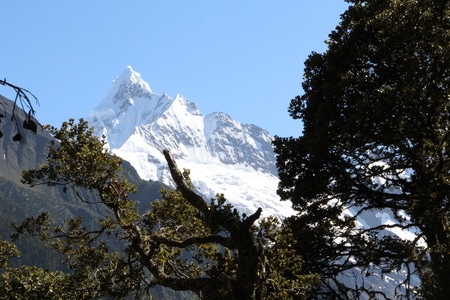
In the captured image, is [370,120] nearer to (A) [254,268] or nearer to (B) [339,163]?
(B) [339,163]

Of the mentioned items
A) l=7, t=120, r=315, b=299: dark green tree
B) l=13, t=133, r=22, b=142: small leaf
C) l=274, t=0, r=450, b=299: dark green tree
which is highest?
l=274, t=0, r=450, b=299: dark green tree

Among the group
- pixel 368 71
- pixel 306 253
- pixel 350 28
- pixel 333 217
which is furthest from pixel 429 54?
pixel 306 253

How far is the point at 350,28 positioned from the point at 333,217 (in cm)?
733

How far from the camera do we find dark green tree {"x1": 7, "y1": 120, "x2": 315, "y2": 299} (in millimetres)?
8594

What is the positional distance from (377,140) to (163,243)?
9099 millimetres

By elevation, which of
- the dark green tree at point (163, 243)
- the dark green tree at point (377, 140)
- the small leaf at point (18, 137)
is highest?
the dark green tree at point (377, 140)

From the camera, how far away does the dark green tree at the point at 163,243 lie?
8.59m

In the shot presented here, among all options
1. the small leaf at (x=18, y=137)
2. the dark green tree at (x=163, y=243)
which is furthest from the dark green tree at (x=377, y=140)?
the small leaf at (x=18, y=137)

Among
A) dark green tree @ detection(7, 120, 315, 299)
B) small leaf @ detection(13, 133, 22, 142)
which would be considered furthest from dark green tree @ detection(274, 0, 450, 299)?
small leaf @ detection(13, 133, 22, 142)

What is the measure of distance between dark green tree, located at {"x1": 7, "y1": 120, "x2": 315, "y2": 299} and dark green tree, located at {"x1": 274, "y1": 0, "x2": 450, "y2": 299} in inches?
167

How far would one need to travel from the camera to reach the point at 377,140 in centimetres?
1673

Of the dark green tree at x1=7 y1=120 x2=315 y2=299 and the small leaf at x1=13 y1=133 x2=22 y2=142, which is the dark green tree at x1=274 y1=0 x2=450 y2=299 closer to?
the dark green tree at x1=7 y1=120 x2=315 y2=299

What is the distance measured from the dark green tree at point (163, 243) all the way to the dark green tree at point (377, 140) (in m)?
4.24

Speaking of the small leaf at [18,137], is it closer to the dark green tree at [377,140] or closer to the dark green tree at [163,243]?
the dark green tree at [163,243]
